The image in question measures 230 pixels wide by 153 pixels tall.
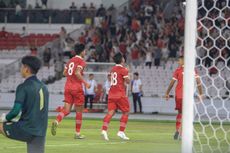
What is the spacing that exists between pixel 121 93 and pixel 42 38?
2245 cm

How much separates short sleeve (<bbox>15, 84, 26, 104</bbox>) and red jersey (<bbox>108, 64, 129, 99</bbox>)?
8.72 metres

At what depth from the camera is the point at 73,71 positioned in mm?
18156

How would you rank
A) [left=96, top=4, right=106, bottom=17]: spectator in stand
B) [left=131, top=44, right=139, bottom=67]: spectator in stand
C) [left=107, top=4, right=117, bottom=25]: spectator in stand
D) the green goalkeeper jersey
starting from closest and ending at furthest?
the green goalkeeper jersey → [left=131, top=44, right=139, bottom=67]: spectator in stand → [left=107, top=4, right=117, bottom=25]: spectator in stand → [left=96, top=4, right=106, bottom=17]: spectator in stand

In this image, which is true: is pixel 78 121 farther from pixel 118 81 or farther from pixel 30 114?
pixel 30 114


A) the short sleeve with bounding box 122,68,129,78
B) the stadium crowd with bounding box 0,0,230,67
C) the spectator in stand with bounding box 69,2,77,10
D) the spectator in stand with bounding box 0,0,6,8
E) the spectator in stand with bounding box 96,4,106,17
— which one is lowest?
the short sleeve with bounding box 122,68,129,78

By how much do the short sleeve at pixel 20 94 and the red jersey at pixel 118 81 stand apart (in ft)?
28.6

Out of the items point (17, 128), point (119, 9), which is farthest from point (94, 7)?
point (17, 128)

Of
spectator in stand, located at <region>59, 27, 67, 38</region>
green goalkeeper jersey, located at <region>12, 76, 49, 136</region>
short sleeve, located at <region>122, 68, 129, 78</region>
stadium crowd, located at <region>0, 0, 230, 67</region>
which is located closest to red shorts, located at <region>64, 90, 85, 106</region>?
short sleeve, located at <region>122, 68, 129, 78</region>

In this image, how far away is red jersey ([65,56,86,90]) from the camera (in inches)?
710

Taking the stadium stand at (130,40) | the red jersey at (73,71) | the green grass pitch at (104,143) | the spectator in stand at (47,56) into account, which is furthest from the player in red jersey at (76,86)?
the spectator in stand at (47,56)

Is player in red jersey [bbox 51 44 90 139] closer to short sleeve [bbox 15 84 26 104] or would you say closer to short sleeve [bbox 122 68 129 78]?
short sleeve [bbox 122 68 129 78]

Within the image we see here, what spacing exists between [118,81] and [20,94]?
891cm

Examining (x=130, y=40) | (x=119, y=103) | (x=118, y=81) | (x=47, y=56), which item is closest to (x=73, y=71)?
(x=118, y=81)

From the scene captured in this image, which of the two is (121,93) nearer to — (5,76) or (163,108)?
(163,108)
